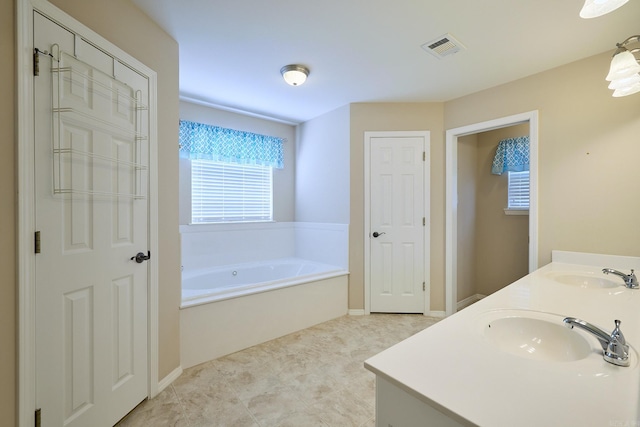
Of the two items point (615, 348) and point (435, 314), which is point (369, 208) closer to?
point (435, 314)

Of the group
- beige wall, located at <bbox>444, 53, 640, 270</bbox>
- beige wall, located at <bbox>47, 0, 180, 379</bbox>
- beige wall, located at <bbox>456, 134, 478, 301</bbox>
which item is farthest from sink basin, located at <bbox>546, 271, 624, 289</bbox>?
beige wall, located at <bbox>47, 0, 180, 379</bbox>

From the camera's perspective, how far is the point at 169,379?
1.91 m

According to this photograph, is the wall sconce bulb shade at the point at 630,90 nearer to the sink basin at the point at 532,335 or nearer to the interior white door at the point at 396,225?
the sink basin at the point at 532,335

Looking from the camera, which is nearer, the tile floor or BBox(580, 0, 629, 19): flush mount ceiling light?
BBox(580, 0, 629, 19): flush mount ceiling light

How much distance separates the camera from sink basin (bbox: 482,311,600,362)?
39.1 inches

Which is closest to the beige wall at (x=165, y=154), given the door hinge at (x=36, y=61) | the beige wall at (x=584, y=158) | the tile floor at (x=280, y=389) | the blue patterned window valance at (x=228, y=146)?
the tile floor at (x=280, y=389)

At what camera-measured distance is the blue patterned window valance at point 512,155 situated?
123 inches

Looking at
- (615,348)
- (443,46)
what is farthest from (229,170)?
(615,348)

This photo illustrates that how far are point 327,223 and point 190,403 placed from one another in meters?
2.26

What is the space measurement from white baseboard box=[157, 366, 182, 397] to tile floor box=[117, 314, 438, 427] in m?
0.03

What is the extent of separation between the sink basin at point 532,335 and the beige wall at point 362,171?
2.06 metres

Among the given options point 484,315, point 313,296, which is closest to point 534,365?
point 484,315

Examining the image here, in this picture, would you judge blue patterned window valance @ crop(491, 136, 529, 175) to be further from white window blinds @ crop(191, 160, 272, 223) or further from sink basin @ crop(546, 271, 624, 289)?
white window blinds @ crop(191, 160, 272, 223)

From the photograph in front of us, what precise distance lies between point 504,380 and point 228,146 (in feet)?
11.1
